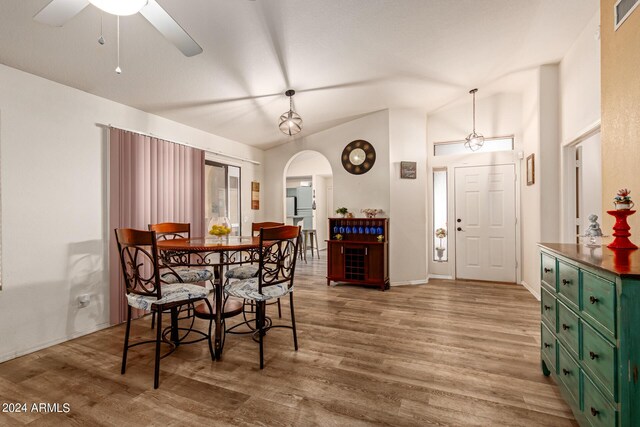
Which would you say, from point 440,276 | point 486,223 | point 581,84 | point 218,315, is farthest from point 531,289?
point 218,315

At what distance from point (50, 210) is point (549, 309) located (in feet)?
13.0

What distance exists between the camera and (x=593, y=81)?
288 cm

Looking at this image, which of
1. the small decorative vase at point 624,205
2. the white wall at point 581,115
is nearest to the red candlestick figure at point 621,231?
the small decorative vase at point 624,205

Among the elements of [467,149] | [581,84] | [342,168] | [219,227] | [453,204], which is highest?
[581,84]

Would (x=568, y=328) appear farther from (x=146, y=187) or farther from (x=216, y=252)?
(x=146, y=187)

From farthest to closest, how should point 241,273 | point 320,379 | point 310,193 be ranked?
point 310,193 → point 241,273 → point 320,379

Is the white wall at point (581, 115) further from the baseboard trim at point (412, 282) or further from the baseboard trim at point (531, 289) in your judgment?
the baseboard trim at point (412, 282)

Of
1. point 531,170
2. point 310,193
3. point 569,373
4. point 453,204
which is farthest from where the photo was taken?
point 310,193

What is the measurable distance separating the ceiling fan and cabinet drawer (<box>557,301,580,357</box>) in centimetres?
255

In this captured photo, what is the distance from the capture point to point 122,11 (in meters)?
1.38

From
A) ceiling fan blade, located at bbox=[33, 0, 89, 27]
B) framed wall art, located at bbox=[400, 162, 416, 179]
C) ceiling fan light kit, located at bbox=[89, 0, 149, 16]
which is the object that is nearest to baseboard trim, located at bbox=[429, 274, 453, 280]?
framed wall art, located at bbox=[400, 162, 416, 179]

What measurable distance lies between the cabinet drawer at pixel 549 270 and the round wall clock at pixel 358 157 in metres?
3.13

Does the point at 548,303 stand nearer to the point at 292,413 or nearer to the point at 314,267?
the point at 292,413

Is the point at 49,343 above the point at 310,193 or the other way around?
the other way around
